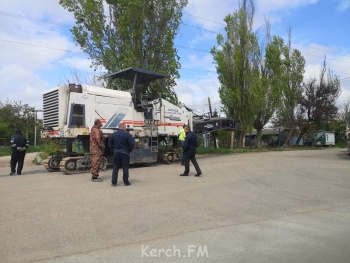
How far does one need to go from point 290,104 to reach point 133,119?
91.2 feet

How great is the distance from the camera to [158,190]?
9.17 metres

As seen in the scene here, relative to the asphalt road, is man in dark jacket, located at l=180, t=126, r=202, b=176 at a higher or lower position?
higher

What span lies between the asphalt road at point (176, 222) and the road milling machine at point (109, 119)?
3752 millimetres

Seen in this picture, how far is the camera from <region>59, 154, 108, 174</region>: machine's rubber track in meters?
13.1

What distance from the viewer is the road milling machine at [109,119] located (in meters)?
13.6

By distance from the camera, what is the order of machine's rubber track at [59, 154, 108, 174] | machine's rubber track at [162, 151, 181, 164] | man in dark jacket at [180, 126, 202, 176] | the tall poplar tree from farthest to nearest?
1. the tall poplar tree
2. machine's rubber track at [162, 151, 181, 164]
3. machine's rubber track at [59, 154, 108, 174]
4. man in dark jacket at [180, 126, 202, 176]

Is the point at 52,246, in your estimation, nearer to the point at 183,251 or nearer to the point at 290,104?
the point at 183,251

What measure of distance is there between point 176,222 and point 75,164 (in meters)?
8.22

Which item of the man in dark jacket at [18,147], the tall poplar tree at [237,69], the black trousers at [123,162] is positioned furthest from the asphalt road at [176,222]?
the tall poplar tree at [237,69]

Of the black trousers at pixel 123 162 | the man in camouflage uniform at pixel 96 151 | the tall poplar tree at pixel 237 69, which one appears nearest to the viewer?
the black trousers at pixel 123 162

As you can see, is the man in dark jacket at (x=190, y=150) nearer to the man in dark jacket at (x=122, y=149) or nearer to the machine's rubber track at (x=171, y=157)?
the man in dark jacket at (x=122, y=149)

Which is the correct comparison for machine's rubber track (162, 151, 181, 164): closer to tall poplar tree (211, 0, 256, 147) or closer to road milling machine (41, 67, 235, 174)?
road milling machine (41, 67, 235, 174)

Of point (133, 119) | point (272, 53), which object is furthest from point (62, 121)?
point (272, 53)

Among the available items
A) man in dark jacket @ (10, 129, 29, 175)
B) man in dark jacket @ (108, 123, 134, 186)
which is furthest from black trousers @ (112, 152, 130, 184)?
man in dark jacket @ (10, 129, 29, 175)
